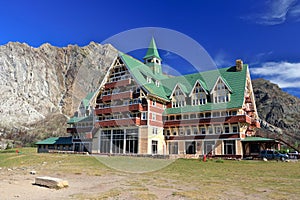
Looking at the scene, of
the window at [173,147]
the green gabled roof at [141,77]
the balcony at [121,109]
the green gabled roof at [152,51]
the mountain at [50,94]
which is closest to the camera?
the balcony at [121,109]

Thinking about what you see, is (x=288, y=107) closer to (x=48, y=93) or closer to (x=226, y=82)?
(x=226, y=82)

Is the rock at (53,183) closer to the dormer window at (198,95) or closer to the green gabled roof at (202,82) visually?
the green gabled roof at (202,82)

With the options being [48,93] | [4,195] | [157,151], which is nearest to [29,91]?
[48,93]

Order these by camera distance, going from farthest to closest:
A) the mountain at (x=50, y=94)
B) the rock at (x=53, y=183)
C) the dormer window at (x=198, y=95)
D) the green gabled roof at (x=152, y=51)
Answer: the mountain at (x=50, y=94)
the green gabled roof at (x=152, y=51)
the dormer window at (x=198, y=95)
the rock at (x=53, y=183)

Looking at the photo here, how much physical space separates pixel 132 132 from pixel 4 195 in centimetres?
3465

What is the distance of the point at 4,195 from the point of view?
416 inches

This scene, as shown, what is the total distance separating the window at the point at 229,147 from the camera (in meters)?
40.6

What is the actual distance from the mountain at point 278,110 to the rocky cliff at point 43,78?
101014mm

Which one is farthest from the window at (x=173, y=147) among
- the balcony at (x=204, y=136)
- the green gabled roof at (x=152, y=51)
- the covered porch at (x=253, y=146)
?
the green gabled roof at (x=152, y=51)

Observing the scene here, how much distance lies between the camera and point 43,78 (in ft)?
473

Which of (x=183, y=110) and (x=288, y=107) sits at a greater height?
(x=288, y=107)

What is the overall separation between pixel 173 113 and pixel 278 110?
108125 millimetres

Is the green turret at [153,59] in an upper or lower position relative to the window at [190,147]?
upper

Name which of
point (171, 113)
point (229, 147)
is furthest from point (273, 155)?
point (171, 113)
